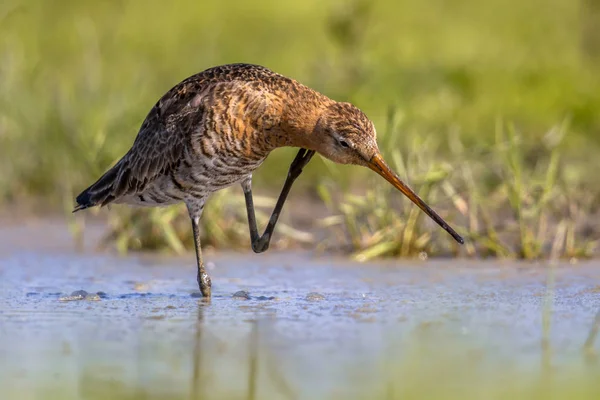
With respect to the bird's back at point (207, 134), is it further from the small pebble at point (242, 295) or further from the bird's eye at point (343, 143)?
the small pebble at point (242, 295)

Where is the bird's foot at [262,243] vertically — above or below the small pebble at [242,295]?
above

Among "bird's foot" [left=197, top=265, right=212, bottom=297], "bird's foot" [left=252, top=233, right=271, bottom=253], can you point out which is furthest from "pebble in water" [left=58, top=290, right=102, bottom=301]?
"bird's foot" [left=252, top=233, right=271, bottom=253]

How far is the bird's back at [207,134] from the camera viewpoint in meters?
6.79

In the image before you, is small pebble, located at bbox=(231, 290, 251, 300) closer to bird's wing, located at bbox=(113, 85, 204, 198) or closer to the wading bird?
the wading bird

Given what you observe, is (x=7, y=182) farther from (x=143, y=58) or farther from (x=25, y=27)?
(x=25, y=27)

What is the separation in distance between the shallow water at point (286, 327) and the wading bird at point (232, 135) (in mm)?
517

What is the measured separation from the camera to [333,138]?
653cm

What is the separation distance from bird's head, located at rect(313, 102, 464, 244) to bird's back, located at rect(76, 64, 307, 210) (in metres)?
0.33

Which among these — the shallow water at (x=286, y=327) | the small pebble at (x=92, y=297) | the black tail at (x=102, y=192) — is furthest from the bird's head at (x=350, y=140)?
the black tail at (x=102, y=192)

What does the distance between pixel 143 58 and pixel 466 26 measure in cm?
468

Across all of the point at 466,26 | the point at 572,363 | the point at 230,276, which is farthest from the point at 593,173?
the point at 466,26

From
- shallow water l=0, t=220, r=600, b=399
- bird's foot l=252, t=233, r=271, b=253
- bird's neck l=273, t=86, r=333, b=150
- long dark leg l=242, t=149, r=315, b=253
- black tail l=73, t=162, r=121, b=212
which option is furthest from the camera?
bird's foot l=252, t=233, r=271, b=253

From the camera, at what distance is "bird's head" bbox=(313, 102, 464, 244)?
643 centimetres

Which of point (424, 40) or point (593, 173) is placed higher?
point (424, 40)
